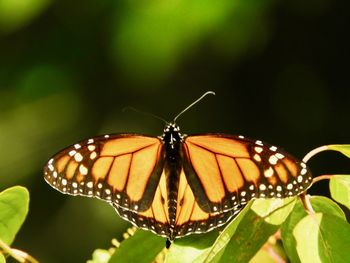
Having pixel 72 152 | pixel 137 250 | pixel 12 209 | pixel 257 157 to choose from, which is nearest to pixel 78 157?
pixel 72 152

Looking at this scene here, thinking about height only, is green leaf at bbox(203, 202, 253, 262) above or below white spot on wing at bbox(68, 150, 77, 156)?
below

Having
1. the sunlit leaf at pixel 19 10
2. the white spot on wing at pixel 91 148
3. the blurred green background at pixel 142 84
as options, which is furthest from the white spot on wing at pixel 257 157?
the sunlit leaf at pixel 19 10

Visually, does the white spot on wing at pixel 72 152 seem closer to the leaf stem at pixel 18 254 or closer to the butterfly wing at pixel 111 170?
the butterfly wing at pixel 111 170

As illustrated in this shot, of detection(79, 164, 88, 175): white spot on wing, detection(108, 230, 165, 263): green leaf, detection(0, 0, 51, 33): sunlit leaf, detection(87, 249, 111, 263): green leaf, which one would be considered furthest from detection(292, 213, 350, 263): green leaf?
detection(0, 0, 51, 33): sunlit leaf

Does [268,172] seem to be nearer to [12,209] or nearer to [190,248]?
[190,248]

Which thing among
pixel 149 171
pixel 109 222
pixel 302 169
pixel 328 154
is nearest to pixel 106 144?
pixel 149 171

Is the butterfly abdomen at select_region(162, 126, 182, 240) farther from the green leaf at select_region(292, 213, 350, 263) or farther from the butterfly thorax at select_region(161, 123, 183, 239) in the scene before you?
the green leaf at select_region(292, 213, 350, 263)
